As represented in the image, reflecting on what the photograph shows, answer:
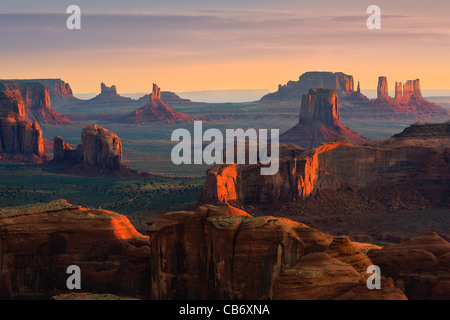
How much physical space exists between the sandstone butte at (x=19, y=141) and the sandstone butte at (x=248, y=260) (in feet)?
413

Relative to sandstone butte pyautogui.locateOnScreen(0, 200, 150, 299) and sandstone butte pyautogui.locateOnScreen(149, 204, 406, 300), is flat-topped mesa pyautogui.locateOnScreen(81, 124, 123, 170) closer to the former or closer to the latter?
sandstone butte pyautogui.locateOnScreen(0, 200, 150, 299)

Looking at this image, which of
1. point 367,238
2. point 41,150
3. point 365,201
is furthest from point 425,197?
point 41,150

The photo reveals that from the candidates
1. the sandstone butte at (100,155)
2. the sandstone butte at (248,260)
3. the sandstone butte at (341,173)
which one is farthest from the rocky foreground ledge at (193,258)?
the sandstone butte at (100,155)

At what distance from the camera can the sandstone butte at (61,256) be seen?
48469 mm

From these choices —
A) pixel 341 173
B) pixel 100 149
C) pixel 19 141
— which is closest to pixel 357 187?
pixel 341 173

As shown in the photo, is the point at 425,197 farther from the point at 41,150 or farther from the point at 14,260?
the point at 41,150

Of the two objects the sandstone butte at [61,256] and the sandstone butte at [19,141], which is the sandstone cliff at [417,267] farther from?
the sandstone butte at [19,141]

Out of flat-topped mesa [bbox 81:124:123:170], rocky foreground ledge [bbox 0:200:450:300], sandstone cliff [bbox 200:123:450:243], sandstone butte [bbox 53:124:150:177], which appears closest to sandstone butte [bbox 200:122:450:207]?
sandstone cliff [bbox 200:123:450:243]

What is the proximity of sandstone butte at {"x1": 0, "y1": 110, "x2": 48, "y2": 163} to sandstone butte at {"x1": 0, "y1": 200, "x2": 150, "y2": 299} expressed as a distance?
12090cm

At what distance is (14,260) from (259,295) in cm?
1592

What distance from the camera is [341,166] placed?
330 ft

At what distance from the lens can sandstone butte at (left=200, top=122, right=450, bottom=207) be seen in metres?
93.0

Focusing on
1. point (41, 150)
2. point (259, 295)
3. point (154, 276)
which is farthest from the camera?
point (41, 150)

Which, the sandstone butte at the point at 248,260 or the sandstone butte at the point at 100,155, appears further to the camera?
the sandstone butte at the point at 100,155
